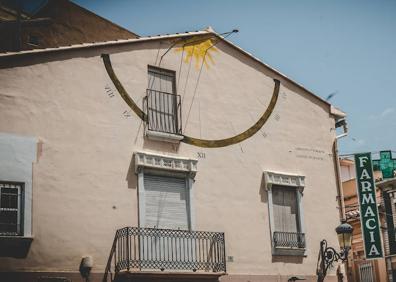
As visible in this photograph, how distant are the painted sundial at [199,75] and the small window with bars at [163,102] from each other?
31 cm

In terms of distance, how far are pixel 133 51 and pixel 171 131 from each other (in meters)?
2.42

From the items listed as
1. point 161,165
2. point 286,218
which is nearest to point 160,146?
point 161,165

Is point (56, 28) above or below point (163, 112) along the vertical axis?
above

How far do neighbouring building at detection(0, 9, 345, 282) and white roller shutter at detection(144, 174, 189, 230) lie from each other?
0.04 meters

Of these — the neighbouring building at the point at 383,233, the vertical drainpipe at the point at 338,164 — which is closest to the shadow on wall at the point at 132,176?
the vertical drainpipe at the point at 338,164

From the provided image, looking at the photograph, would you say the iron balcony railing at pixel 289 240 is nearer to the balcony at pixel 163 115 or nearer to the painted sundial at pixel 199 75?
the painted sundial at pixel 199 75

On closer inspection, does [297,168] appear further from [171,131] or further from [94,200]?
[94,200]

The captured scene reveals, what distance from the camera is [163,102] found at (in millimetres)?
17359

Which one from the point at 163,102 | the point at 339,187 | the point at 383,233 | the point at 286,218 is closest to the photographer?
the point at 163,102

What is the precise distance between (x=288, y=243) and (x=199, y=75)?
5559 mm

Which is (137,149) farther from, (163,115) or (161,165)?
(163,115)

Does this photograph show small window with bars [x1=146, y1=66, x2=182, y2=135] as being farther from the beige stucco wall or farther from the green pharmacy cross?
the green pharmacy cross

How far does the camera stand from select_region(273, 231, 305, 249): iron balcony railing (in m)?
18.0

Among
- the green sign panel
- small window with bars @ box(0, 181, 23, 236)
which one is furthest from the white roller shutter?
the green sign panel
